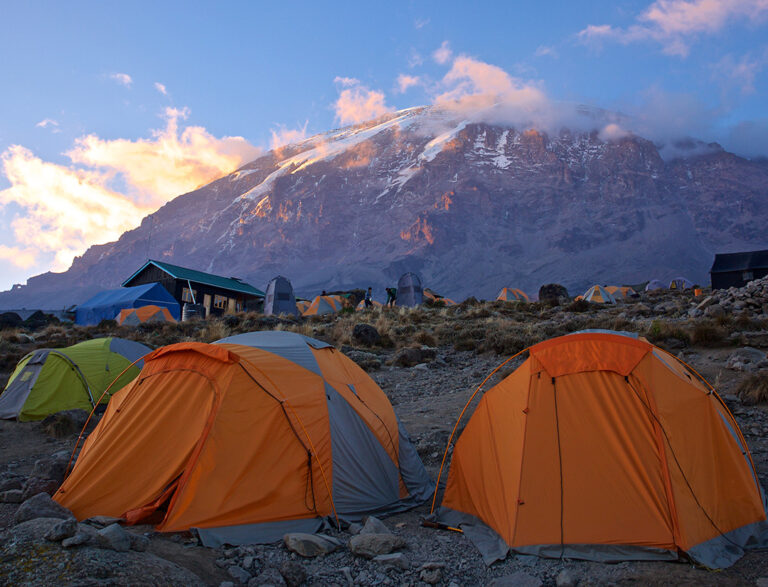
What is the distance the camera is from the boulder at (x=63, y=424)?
29.1 ft

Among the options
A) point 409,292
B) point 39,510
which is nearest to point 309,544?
point 39,510

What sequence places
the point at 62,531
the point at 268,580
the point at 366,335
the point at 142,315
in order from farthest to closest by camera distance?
the point at 142,315 < the point at 366,335 < the point at 268,580 < the point at 62,531

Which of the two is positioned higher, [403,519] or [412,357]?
[412,357]

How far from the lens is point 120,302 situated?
3019 cm

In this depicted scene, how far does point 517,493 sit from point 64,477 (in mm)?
4762

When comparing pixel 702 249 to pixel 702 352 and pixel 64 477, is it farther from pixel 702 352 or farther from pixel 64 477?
pixel 64 477

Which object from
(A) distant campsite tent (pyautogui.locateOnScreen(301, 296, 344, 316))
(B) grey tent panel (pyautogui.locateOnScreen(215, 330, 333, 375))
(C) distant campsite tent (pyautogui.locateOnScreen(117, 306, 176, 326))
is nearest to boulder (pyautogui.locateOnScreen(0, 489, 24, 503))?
(B) grey tent panel (pyautogui.locateOnScreen(215, 330, 333, 375))

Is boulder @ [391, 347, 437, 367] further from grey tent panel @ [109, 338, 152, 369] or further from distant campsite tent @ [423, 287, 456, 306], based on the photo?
distant campsite tent @ [423, 287, 456, 306]

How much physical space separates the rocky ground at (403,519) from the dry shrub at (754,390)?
0.02m

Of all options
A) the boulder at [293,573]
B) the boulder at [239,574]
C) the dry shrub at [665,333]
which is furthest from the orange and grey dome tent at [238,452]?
the dry shrub at [665,333]

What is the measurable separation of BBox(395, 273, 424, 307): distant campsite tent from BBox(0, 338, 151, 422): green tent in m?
23.4

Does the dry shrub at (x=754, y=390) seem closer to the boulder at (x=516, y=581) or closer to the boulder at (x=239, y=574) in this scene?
the boulder at (x=516, y=581)

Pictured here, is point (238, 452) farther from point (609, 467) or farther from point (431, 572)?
point (609, 467)

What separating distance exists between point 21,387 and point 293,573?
28.9 ft
